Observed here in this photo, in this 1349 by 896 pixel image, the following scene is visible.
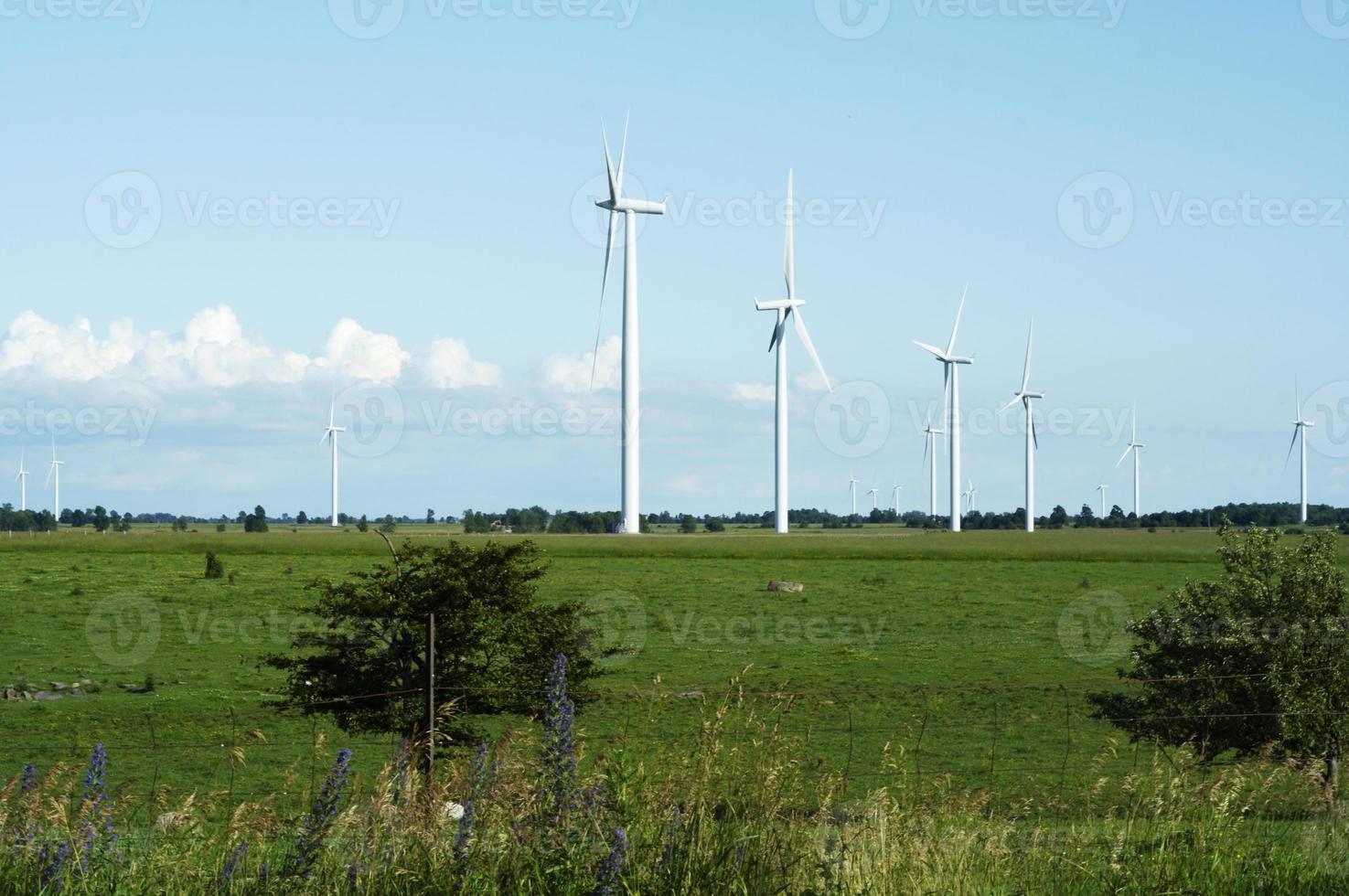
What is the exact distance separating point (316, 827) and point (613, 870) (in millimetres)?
1581

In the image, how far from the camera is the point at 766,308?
9119 cm

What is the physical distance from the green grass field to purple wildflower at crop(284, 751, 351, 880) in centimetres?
104

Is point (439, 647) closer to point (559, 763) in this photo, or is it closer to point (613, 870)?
point (559, 763)

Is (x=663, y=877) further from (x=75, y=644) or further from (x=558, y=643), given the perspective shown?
(x=75, y=644)

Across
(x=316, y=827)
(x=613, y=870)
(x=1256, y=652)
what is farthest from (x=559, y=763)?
(x=1256, y=652)

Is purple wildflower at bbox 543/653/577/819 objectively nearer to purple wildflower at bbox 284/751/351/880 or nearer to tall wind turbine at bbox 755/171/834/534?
purple wildflower at bbox 284/751/351/880

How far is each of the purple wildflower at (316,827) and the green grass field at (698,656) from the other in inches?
41.1

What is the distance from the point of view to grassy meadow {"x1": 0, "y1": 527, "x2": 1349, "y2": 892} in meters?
8.55

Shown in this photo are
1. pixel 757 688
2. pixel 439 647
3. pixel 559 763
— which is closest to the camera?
pixel 559 763

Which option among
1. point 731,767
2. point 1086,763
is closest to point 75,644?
point 1086,763

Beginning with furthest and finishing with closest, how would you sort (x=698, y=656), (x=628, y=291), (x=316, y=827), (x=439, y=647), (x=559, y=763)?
(x=628, y=291) → (x=698, y=656) → (x=439, y=647) → (x=559, y=763) → (x=316, y=827)

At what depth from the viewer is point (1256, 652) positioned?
55.6ft

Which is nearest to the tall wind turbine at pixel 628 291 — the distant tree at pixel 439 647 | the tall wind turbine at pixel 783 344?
the tall wind turbine at pixel 783 344

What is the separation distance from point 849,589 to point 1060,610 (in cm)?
1087
